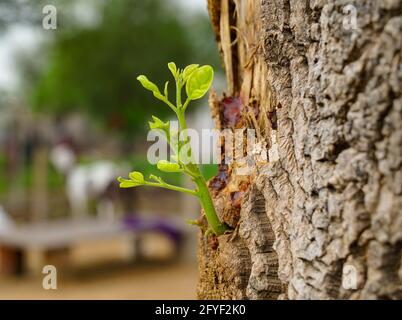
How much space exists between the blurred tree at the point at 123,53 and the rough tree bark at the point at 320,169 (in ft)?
21.2

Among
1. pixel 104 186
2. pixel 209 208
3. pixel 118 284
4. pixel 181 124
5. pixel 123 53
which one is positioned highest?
pixel 123 53

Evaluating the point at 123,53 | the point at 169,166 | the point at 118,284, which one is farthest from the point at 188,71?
the point at 123,53

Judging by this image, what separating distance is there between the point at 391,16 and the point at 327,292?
0.34 meters

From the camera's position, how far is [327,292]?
29.5 inches

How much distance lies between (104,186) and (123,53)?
190cm

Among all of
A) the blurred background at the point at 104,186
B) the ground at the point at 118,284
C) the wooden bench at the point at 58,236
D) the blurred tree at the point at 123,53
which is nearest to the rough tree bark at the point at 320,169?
the blurred background at the point at 104,186

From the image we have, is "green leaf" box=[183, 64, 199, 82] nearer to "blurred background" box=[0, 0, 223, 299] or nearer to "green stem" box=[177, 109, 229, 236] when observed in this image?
"green stem" box=[177, 109, 229, 236]

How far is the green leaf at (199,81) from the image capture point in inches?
33.5

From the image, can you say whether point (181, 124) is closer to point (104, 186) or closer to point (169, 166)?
point (169, 166)

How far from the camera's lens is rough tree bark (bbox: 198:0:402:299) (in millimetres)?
666

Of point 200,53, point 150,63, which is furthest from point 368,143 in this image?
point 200,53

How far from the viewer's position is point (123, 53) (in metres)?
7.75

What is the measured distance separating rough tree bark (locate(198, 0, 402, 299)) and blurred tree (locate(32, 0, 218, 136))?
6.48 meters
